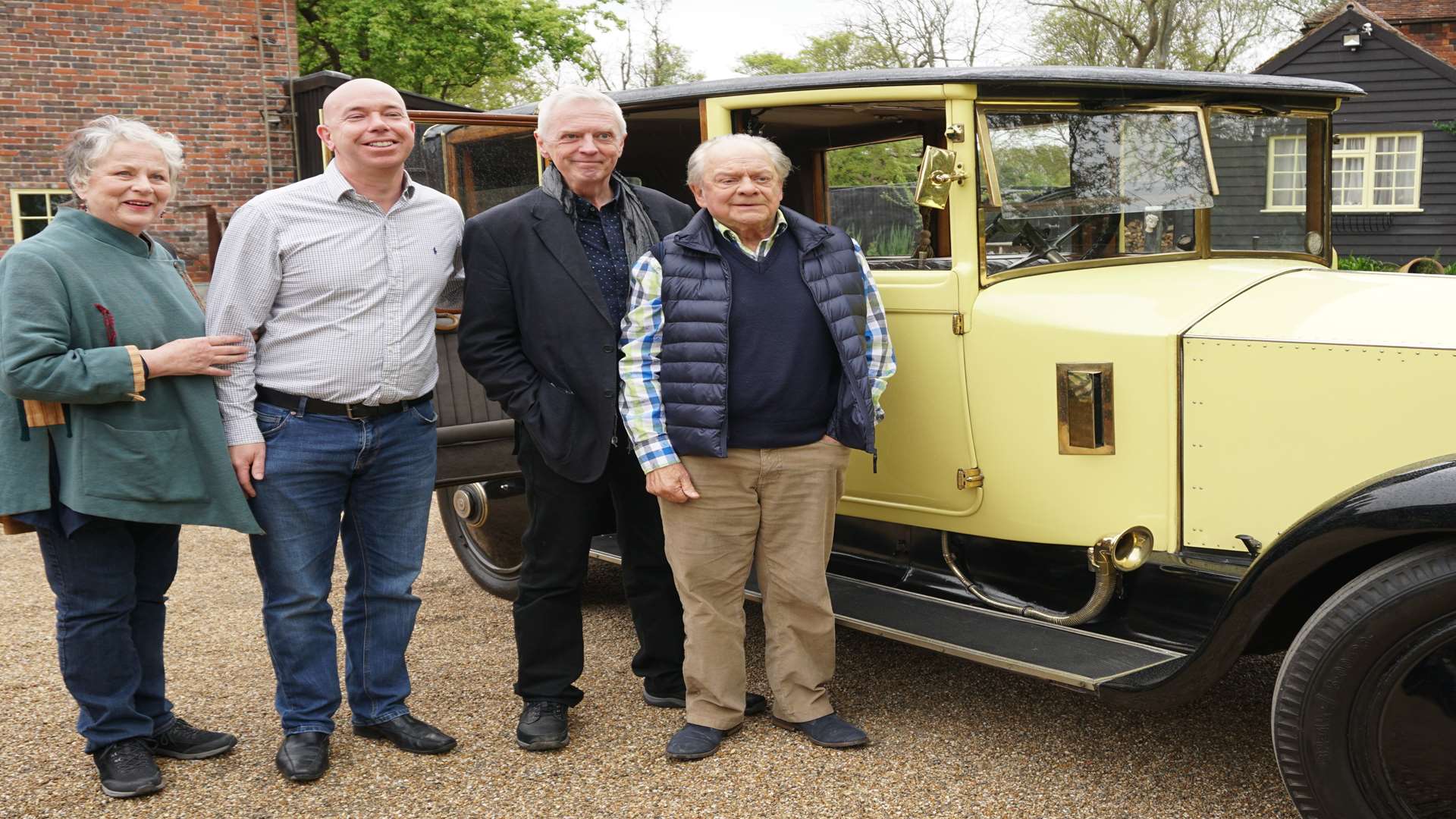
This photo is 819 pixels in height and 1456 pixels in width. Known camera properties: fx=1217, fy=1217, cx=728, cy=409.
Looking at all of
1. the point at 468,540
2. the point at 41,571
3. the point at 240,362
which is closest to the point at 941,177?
the point at 240,362

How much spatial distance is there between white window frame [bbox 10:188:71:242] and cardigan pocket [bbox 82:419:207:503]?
11.7m

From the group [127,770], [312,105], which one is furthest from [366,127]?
[312,105]

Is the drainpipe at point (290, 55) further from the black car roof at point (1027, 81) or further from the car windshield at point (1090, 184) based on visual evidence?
the car windshield at point (1090, 184)

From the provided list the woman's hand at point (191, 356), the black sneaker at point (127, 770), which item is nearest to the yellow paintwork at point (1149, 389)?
the woman's hand at point (191, 356)

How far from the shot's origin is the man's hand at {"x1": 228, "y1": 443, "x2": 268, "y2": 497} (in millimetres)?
3053

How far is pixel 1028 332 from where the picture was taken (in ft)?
10.4

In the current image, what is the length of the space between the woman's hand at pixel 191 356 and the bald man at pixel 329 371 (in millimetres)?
62

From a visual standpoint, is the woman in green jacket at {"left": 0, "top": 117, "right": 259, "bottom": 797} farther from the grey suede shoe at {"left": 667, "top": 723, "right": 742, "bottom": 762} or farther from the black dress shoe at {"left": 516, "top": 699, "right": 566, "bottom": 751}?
the grey suede shoe at {"left": 667, "top": 723, "right": 742, "bottom": 762}

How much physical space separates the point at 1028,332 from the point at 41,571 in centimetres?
483

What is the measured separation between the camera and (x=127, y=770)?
3150 millimetres

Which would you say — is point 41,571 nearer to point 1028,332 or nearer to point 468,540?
point 468,540

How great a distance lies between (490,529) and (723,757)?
192cm

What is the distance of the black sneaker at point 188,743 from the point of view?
3.38m

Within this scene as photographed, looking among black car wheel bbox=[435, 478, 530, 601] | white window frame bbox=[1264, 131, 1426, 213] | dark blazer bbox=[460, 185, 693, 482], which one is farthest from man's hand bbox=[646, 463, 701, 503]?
white window frame bbox=[1264, 131, 1426, 213]
